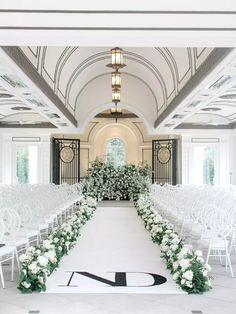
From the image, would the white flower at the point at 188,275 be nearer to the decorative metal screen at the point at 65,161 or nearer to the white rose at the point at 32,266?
the white rose at the point at 32,266

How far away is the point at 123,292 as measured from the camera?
6.32m

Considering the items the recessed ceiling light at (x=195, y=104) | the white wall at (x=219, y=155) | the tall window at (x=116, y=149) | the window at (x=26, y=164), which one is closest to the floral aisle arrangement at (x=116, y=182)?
the white wall at (x=219, y=155)

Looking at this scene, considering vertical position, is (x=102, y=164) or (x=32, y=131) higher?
(x=32, y=131)

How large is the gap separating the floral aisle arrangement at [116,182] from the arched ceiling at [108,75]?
221cm

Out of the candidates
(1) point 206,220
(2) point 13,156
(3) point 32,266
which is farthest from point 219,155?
(3) point 32,266

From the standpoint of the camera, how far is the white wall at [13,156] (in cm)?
2366

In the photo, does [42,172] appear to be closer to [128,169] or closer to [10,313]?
[128,169]

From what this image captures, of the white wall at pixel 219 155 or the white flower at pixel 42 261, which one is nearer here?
the white flower at pixel 42 261

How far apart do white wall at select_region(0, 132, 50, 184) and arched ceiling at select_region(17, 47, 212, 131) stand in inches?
82.9

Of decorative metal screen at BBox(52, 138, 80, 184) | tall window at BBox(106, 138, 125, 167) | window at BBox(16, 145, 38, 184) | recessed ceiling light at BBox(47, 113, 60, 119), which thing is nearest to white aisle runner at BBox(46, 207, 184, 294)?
recessed ceiling light at BBox(47, 113, 60, 119)

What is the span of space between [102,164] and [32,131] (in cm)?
365

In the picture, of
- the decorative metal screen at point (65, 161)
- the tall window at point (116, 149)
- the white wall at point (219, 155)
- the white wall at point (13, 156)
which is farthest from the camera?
the tall window at point (116, 149)

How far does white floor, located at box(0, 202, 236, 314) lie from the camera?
18.1 feet
